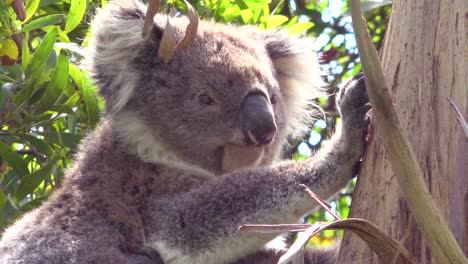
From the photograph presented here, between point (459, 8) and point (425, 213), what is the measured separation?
0.67m

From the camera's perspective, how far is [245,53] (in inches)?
113

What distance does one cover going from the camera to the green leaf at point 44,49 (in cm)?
263

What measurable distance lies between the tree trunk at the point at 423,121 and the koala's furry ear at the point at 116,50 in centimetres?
116

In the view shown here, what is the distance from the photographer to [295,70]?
322 centimetres

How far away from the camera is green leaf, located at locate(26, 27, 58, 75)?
8.63 feet

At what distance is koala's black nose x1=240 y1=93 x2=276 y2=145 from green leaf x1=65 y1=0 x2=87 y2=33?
715 millimetres

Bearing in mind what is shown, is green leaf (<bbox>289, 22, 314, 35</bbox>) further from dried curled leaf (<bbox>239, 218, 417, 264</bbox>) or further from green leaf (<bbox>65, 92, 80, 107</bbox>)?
dried curled leaf (<bbox>239, 218, 417, 264</bbox>)

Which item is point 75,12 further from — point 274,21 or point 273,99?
point 274,21

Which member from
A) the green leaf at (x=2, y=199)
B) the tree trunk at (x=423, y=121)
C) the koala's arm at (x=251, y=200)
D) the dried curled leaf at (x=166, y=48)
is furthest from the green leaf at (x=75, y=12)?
the tree trunk at (x=423, y=121)

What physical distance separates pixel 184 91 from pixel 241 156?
0.32 meters

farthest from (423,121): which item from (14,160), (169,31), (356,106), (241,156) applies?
(14,160)

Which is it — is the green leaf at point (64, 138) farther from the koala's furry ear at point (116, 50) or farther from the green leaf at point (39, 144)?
the koala's furry ear at point (116, 50)

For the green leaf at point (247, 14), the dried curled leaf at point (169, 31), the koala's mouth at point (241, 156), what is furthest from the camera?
the green leaf at point (247, 14)

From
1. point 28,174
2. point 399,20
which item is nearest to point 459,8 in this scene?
point 399,20
